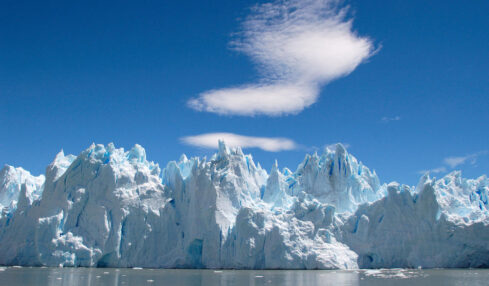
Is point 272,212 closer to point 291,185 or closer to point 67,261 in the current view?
point 291,185

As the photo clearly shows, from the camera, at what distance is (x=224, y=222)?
2945 centimetres

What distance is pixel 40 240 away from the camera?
28906mm

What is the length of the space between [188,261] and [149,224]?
371cm

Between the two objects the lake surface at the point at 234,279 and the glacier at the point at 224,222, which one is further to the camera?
the glacier at the point at 224,222

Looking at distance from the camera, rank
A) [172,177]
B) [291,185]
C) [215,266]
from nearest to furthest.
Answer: [215,266]
[172,177]
[291,185]

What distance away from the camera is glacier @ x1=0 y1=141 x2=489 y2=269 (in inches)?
1104

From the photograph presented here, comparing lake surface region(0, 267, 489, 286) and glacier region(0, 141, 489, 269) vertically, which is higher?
glacier region(0, 141, 489, 269)

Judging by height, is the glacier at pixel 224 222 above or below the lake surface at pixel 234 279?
above

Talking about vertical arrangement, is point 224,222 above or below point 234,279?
above

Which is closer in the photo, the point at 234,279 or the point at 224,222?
the point at 234,279

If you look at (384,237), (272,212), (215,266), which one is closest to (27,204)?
(215,266)

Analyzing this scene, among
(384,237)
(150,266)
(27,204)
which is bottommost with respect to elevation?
(150,266)

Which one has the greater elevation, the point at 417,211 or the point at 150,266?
the point at 417,211

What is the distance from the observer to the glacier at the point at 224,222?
28047mm
